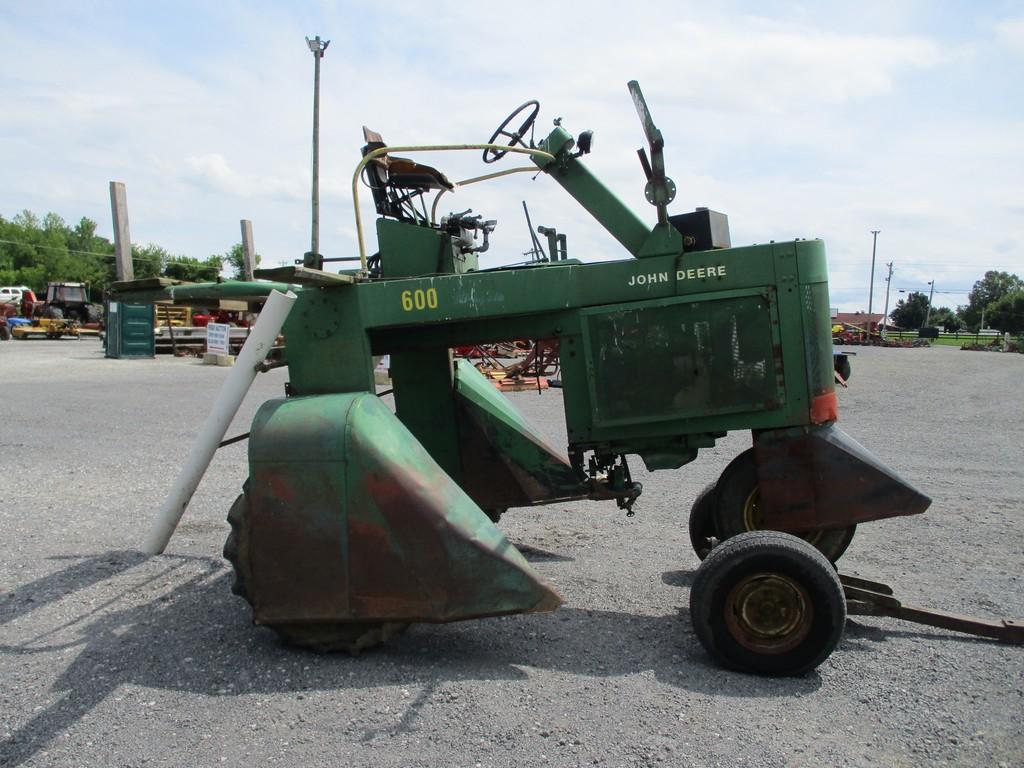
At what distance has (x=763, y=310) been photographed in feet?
15.4

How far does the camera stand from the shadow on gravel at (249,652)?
3.86m

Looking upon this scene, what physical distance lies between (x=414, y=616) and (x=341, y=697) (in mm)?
491

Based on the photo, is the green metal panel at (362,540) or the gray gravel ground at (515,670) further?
the green metal panel at (362,540)

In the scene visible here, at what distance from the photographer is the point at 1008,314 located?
8350cm

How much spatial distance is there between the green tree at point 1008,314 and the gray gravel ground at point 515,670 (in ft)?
282

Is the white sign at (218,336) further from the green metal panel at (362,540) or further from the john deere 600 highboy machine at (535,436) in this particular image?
the green metal panel at (362,540)

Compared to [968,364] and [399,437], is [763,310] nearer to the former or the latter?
[399,437]

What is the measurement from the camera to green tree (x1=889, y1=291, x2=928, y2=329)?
100688 millimetres

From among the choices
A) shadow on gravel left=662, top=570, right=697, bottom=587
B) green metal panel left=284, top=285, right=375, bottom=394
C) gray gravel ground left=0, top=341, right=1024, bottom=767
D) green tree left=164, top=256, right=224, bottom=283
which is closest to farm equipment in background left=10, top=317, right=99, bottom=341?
green tree left=164, top=256, right=224, bottom=283

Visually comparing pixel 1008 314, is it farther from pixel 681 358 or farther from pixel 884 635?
pixel 681 358

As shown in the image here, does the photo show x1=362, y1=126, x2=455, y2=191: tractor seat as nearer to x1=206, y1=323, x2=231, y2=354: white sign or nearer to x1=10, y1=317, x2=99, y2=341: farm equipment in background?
x1=206, y1=323, x2=231, y2=354: white sign

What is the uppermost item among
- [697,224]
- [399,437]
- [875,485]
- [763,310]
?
[697,224]

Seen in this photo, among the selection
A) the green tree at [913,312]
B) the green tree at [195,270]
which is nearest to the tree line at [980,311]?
the green tree at [913,312]

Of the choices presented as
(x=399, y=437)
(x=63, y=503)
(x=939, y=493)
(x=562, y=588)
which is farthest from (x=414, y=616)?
(x=939, y=493)
